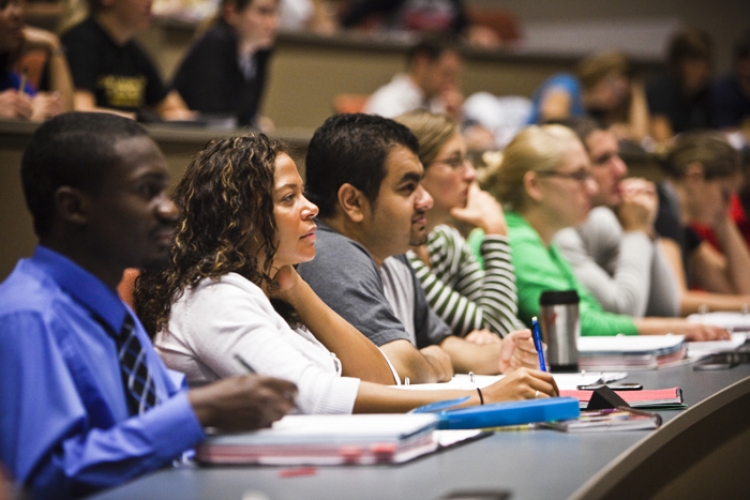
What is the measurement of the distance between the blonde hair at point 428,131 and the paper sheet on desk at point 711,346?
2.90 ft

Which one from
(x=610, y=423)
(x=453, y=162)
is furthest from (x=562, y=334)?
(x=610, y=423)

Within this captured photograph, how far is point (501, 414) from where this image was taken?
148 centimetres

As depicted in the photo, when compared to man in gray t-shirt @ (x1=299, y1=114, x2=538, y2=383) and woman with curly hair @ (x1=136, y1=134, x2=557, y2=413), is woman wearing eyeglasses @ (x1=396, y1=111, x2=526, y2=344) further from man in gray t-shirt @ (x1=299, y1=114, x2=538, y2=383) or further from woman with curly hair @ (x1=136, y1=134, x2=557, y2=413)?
woman with curly hair @ (x1=136, y1=134, x2=557, y2=413)

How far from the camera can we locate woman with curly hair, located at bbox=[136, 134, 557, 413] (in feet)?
4.89

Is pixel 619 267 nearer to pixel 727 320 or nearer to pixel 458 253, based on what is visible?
pixel 727 320

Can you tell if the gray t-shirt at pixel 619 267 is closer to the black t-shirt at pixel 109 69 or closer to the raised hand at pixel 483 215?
the raised hand at pixel 483 215

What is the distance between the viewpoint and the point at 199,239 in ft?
5.44

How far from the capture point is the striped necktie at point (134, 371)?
4.20 feet

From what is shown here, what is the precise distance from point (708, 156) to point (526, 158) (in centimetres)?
121

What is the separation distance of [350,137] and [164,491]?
1201 millimetres

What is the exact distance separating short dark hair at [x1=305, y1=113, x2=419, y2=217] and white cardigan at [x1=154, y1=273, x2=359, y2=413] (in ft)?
2.10

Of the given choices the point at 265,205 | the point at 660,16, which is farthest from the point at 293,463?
the point at 660,16

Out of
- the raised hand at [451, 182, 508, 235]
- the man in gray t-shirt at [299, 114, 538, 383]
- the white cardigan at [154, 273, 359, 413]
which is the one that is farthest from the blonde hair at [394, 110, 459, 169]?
the white cardigan at [154, 273, 359, 413]

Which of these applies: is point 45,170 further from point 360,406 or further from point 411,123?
point 411,123
